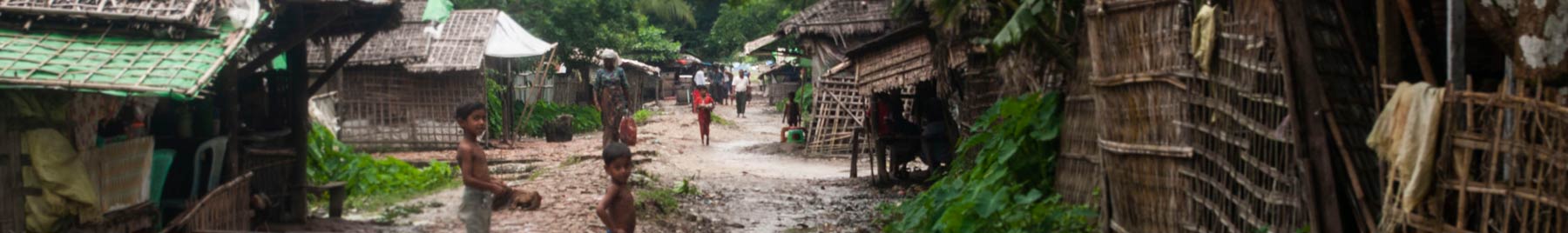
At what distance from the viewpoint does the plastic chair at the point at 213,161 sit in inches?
354

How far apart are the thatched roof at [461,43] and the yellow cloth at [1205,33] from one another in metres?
13.7

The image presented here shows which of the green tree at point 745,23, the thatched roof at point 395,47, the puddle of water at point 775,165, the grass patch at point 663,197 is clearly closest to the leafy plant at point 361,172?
the grass patch at point 663,197

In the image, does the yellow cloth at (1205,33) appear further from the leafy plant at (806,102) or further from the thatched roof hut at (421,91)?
the leafy plant at (806,102)

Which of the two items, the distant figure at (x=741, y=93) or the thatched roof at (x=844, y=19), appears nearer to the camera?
the thatched roof at (x=844, y=19)

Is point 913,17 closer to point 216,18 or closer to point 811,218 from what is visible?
point 811,218

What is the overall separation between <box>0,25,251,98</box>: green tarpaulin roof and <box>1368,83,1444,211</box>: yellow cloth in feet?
16.4

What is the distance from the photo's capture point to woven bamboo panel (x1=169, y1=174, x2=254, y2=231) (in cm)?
781

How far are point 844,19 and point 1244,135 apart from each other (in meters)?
16.8

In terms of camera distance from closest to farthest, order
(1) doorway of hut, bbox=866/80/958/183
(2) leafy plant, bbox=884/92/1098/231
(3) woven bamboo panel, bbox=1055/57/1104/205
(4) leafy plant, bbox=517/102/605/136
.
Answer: (3) woven bamboo panel, bbox=1055/57/1104/205
(2) leafy plant, bbox=884/92/1098/231
(1) doorway of hut, bbox=866/80/958/183
(4) leafy plant, bbox=517/102/605/136

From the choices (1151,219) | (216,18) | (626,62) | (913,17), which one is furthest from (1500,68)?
(626,62)

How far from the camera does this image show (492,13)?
66.5 ft

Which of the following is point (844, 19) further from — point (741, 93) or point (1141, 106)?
point (1141, 106)

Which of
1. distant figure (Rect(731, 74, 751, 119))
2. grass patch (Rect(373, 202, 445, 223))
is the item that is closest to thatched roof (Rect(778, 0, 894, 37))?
grass patch (Rect(373, 202, 445, 223))

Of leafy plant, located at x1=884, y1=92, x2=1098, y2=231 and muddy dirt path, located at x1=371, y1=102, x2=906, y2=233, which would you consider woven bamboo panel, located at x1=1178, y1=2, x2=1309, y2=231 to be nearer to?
leafy plant, located at x1=884, y1=92, x2=1098, y2=231
